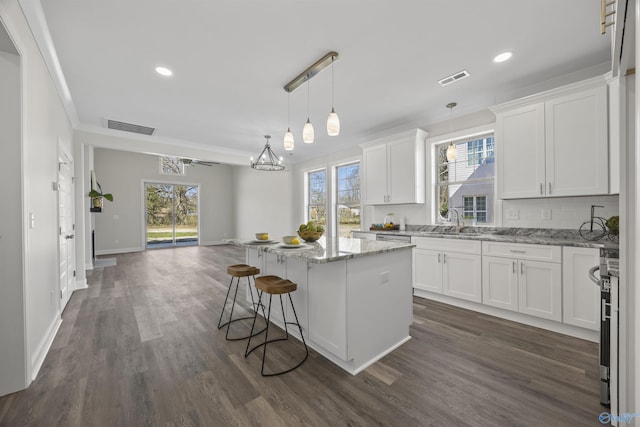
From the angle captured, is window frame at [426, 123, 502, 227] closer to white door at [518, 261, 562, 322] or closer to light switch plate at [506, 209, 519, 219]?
light switch plate at [506, 209, 519, 219]

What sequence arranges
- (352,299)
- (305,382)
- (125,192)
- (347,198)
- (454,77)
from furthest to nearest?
(125,192)
(347,198)
(454,77)
(352,299)
(305,382)

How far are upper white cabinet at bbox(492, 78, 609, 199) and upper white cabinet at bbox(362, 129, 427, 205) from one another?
1.11m

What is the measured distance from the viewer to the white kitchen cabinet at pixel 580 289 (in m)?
2.37

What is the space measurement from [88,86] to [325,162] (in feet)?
14.1

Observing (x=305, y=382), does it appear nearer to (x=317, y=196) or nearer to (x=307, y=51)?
(x=307, y=51)

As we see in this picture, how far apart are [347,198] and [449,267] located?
2977mm

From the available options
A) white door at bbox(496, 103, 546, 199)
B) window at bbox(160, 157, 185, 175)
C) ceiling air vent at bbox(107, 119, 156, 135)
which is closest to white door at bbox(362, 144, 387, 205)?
white door at bbox(496, 103, 546, 199)

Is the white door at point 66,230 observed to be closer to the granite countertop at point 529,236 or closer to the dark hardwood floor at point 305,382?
the dark hardwood floor at point 305,382

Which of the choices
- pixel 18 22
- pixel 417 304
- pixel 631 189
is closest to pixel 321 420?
pixel 631 189

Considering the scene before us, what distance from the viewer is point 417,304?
3.40 meters

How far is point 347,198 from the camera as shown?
5.92 meters

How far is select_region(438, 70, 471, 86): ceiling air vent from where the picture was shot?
9.23 feet

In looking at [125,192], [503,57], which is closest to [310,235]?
[503,57]

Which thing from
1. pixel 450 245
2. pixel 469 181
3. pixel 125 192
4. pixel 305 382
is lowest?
pixel 305 382
